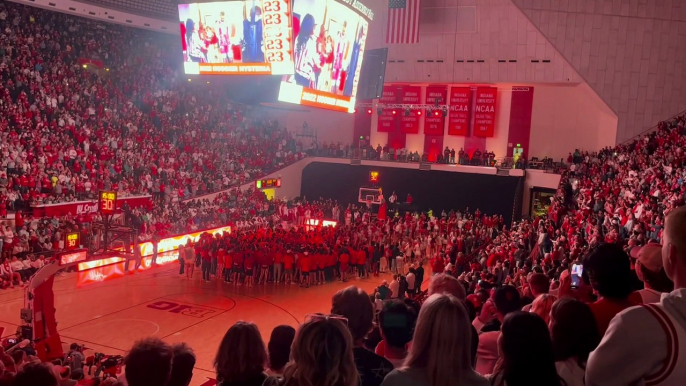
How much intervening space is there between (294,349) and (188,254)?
55.0 feet

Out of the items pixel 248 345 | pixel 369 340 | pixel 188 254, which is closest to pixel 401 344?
pixel 248 345

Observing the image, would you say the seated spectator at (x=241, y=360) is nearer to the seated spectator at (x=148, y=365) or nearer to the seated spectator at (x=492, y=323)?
the seated spectator at (x=148, y=365)

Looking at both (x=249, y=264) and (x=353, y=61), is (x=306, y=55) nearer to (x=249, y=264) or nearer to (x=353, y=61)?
(x=353, y=61)

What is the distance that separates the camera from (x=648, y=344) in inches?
80.6

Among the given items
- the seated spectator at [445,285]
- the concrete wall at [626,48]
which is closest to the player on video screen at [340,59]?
the concrete wall at [626,48]

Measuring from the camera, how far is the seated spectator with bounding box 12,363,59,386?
2.96 meters

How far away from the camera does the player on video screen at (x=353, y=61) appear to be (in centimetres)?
2122

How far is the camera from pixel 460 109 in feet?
107

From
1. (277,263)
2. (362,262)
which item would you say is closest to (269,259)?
(277,263)

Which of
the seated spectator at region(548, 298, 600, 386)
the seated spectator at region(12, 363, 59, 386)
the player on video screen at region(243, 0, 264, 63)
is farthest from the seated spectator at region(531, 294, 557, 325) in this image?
the player on video screen at region(243, 0, 264, 63)

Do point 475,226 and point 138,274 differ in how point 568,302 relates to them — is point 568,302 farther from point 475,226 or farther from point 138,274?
point 475,226

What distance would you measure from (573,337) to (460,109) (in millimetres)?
30473

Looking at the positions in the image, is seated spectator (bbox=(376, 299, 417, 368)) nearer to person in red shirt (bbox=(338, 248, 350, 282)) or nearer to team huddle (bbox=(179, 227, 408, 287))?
team huddle (bbox=(179, 227, 408, 287))

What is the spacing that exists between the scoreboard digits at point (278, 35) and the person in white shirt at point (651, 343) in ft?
54.2
